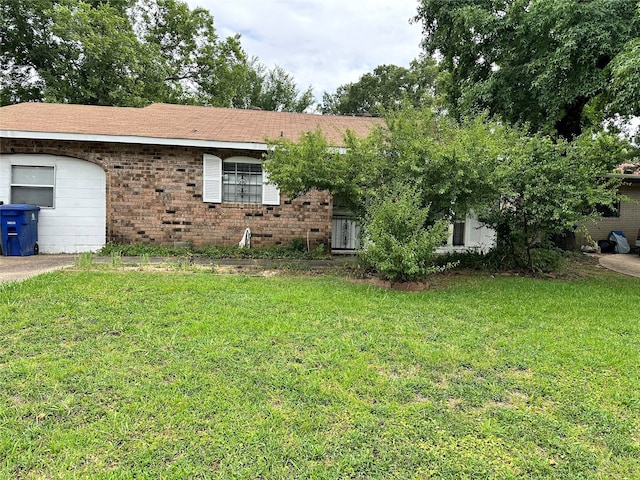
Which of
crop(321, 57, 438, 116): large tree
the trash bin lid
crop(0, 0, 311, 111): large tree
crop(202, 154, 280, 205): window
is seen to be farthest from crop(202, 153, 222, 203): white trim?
crop(321, 57, 438, 116): large tree

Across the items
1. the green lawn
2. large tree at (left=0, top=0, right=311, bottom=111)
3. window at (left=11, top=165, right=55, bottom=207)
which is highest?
large tree at (left=0, top=0, right=311, bottom=111)

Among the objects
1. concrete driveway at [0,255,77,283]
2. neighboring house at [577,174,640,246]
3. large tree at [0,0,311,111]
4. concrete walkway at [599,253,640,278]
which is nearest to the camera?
concrete driveway at [0,255,77,283]

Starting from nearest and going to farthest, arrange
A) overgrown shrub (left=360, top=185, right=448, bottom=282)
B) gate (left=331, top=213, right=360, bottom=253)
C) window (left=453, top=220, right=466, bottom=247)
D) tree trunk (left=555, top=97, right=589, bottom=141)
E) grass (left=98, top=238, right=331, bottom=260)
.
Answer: overgrown shrub (left=360, top=185, right=448, bottom=282)
grass (left=98, top=238, right=331, bottom=260)
gate (left=331, top=213, right=360, bottom=253)
tree trunk (left=555, top=97, right=589, bottom=141)
window (left=453, top=220, right=466, bottom=247)

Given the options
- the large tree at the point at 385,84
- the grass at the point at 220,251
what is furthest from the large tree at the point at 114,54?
the large tree at the point at 385,84

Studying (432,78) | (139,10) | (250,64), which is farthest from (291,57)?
(432,78)

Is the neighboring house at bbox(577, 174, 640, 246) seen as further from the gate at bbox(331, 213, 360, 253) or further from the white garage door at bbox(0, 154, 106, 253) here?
the white garage door at bbox(0, 154, 106, 253)

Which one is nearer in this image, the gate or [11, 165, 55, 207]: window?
[11, 165, 55, 207]: window

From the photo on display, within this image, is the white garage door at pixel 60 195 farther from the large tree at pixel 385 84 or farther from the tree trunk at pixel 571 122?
the large tree at pixel 385 84

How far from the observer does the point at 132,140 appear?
8.82 metres

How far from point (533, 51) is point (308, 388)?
1009 cm

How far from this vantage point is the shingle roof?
8.89 meters

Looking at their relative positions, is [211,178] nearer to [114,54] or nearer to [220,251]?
[220,251]

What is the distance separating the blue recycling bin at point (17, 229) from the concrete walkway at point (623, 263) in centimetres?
1350

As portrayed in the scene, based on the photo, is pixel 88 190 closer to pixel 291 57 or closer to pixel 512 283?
pixel 512 283
